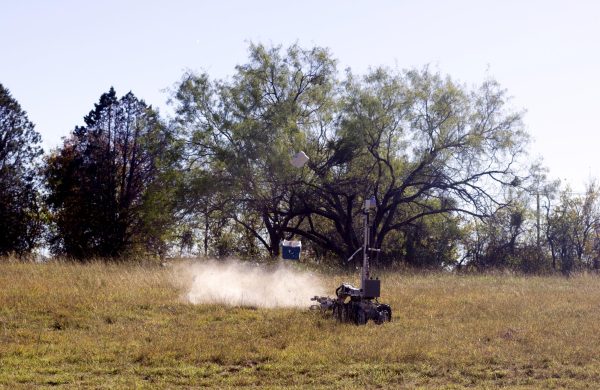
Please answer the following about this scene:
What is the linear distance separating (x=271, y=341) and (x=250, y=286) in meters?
5.82

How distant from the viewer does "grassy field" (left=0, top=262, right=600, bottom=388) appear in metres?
9.03

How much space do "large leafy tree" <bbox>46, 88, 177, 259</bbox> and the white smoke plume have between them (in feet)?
68.1

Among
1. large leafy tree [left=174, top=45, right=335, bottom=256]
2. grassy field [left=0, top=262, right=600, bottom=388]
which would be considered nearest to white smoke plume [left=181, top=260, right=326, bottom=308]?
→ grassy field [left=0, top=262, right=600, bottom=388]

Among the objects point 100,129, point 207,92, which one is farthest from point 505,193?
point 100,129

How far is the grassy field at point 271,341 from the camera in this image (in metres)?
9.03

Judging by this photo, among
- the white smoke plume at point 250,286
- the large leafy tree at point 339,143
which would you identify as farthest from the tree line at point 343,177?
the white smoke plume at point 250,286

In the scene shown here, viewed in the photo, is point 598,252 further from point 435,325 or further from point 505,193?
point 435,325

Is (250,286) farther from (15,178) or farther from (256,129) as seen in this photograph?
(15,178)

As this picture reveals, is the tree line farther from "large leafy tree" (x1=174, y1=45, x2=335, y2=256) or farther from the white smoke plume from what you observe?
the white smoke plume

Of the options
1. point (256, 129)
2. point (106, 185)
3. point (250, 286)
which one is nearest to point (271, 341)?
point (250, 286)

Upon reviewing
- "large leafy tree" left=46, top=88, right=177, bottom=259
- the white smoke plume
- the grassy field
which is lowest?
the grassy field

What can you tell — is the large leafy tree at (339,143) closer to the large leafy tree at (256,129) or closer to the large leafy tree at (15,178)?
the large leafy tree at (256,129)

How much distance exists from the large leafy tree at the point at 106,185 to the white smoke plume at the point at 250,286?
2075cm

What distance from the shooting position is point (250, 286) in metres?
16.8
